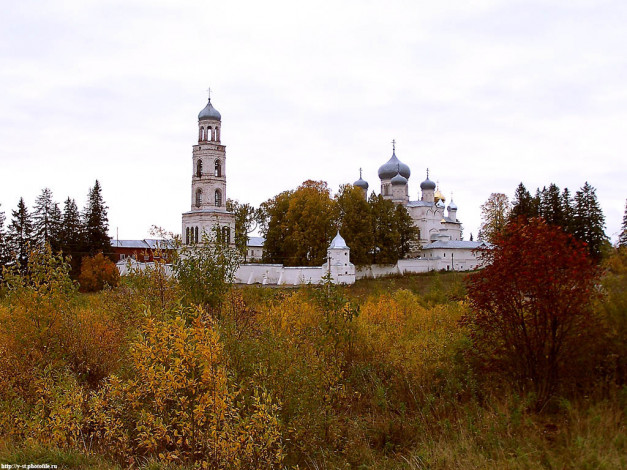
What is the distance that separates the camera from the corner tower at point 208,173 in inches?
1518

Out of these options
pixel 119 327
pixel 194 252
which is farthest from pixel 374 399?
pixel 119 327

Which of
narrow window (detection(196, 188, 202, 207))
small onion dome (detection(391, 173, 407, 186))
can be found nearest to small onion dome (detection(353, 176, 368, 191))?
small onion dome (detection(391, 173, 407, 186))

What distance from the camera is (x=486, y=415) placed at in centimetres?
796

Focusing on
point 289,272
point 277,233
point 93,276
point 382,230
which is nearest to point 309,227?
point 277,233

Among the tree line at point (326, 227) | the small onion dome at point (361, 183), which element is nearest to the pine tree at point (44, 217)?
the tree line at point (326, 227)

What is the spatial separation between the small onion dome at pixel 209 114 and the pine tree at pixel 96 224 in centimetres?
1195

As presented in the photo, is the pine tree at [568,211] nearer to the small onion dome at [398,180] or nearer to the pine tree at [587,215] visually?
the pine tree at [587,215]

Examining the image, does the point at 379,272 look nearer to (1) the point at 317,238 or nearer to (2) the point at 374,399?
(1) the point at 317,238

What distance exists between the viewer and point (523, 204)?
4609 centimetres

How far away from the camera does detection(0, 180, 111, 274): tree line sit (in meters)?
41.2

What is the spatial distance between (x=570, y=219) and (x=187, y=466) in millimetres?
39769

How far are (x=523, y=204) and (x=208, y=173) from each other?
24875 mm

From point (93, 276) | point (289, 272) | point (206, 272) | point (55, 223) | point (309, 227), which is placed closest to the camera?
point (206, 272)

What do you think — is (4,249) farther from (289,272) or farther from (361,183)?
(361,183)
